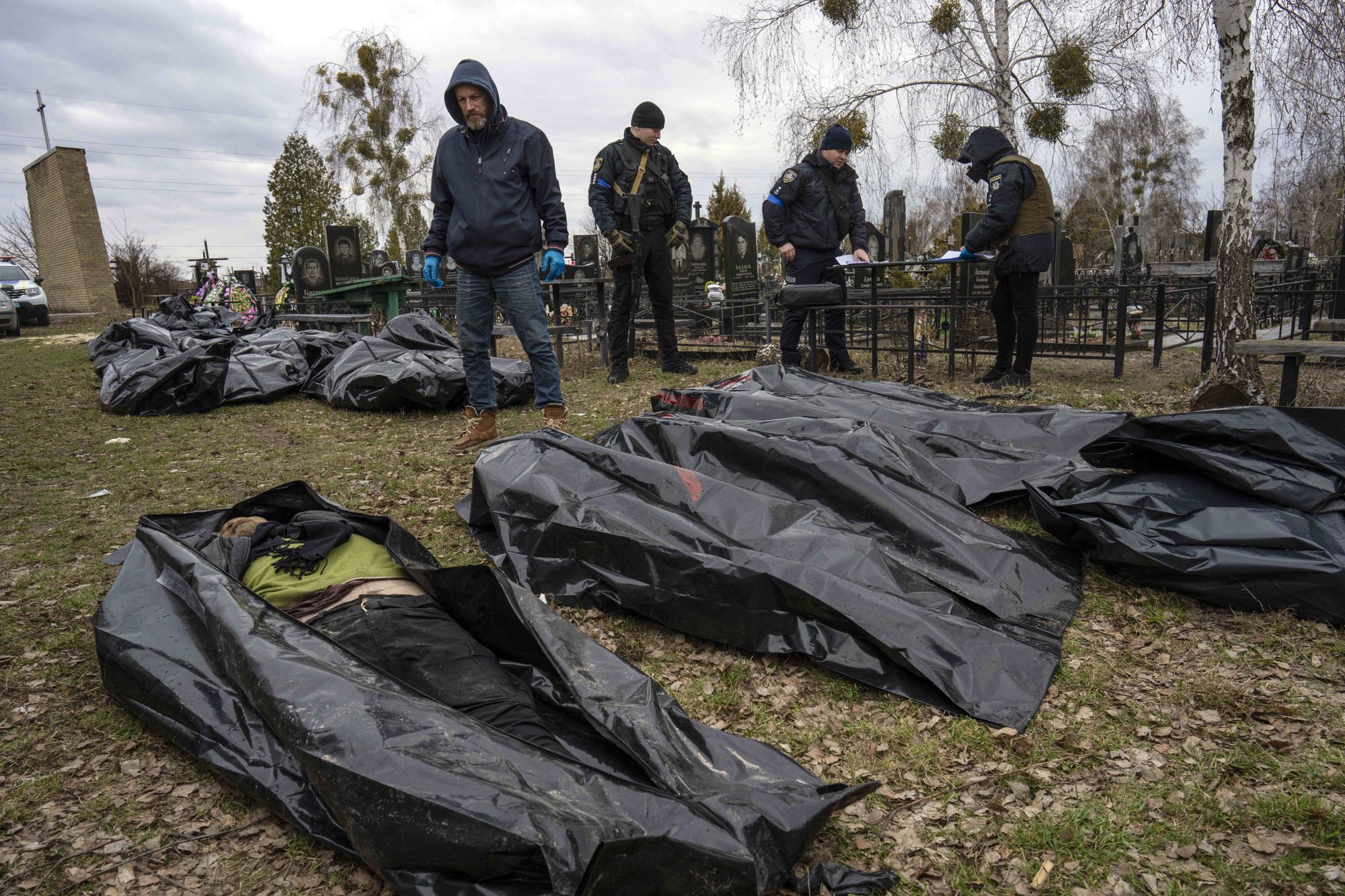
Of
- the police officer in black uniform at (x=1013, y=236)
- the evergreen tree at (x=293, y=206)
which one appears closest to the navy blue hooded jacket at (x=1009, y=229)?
the police officer in black uniform at (x=1013, y=236)

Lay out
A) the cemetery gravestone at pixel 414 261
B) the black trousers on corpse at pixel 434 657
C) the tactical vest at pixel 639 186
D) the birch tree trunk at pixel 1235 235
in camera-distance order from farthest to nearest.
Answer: the cemetery gravestone at pixel 414 261 < the tactical vest at pixel 639 186 < the birch tree trunk at pixel 1235 235 < the black trousers on corpse at pixel 434 657

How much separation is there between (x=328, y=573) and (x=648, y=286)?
5.32 meters

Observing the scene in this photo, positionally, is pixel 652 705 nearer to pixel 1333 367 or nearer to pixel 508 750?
pixel 508 750

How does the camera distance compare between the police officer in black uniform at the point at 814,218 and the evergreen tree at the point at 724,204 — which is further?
the evergreen tree at the point at 724,204

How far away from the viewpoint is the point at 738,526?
288 cm

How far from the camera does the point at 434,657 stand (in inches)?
83.6

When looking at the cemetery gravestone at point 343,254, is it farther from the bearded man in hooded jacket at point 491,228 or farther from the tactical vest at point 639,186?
the bearded man in hooded jacket at point 491,228

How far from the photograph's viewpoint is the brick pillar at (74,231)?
22219 mm

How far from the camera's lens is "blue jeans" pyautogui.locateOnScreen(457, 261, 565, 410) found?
4.87 meters

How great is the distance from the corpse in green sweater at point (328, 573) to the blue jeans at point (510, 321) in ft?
7.84

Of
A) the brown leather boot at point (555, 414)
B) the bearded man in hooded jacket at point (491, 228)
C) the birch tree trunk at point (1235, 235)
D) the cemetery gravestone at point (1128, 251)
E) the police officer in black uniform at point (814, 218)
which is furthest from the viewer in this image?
the cemetery gravestone at point (1128, 251)

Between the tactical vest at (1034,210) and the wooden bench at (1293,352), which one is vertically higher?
the tactical vest at (1034,210)

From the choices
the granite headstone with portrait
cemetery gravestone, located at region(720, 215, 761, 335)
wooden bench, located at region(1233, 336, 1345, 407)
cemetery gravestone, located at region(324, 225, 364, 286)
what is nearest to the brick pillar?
cemetery gravestone, located at region(324, 225, 364, 286)

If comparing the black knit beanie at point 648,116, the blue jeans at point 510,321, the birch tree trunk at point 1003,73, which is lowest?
the blue jeans at point 510,321
